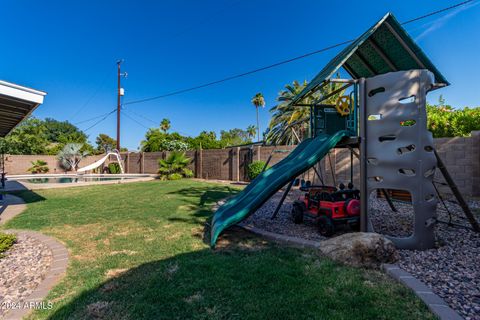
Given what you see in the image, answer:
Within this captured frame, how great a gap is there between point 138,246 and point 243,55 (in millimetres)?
18224

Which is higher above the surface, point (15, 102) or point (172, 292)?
point (15, 102)

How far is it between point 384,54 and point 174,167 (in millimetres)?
13363

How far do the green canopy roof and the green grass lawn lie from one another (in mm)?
2864

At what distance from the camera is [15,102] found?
5406 millimetres

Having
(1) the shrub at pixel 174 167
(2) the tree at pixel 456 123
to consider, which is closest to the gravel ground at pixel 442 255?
(2) the tree at pixel 456 123

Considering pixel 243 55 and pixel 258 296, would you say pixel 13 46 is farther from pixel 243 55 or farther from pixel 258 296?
pixel 258 296

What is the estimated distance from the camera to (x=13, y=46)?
56.7 feet

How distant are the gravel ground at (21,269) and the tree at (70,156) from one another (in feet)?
80.0

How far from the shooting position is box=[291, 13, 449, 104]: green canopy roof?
412cm

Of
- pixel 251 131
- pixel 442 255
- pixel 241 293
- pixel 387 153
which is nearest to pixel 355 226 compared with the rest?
pixel 442 255

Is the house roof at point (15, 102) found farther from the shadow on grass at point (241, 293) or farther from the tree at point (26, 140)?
the tree at point (26, 140)

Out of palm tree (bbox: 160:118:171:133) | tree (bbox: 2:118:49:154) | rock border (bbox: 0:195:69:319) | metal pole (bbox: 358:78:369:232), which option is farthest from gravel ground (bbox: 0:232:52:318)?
palm tree (bbox: 160:118:171:133)

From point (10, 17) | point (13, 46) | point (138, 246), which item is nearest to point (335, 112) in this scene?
point (138, 246)

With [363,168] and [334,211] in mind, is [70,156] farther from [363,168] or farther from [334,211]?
[363,168]
